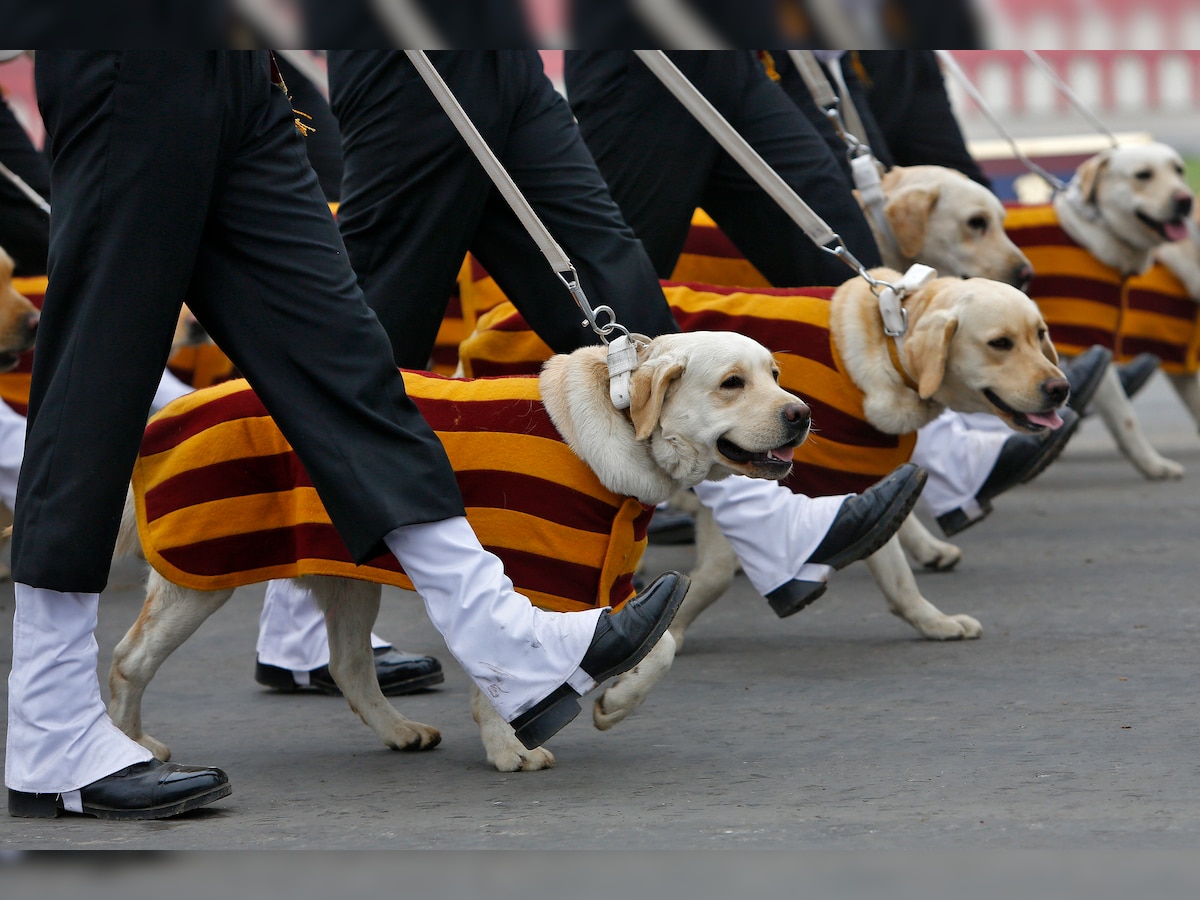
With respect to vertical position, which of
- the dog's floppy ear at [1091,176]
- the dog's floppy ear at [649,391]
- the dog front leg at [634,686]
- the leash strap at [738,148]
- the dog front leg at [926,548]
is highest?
the leash strap at [738,148]

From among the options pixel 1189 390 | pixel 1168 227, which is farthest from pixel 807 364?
pixel 1189 390

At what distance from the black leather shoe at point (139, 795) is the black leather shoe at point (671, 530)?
3.38 meters

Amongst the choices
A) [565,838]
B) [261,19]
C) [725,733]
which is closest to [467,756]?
[725,733]

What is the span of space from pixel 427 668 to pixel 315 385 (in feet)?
4.63

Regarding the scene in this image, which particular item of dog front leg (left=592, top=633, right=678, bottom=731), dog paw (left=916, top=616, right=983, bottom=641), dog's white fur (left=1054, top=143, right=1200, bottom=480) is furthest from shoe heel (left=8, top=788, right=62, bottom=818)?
dog's white fur (left=1054, top=143, right=1200, bottom=480)

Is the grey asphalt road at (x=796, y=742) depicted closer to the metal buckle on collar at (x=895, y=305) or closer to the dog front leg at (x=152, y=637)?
the dog front leg at (x=152, y=637)

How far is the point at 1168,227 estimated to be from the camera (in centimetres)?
742

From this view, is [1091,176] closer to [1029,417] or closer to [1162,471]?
[1162,471]

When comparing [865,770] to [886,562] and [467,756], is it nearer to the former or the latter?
[467,756]

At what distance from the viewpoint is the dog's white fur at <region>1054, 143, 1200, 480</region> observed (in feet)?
24.0

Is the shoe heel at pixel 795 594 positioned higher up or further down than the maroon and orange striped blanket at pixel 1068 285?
higher up

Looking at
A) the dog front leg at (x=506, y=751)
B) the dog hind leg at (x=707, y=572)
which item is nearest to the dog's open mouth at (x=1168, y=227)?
the dog hind leg at (x=707, y=572)

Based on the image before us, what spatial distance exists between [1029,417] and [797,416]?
1289mm

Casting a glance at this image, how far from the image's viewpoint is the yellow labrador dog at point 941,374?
14.8 feet
